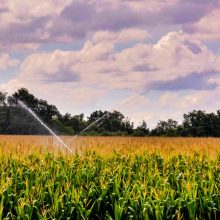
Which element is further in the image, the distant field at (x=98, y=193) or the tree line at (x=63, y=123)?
the tree line at (x=63, y=123)

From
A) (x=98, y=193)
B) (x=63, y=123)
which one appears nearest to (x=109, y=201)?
(x=98, y=193)

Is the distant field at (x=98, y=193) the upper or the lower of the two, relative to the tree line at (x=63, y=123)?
lower

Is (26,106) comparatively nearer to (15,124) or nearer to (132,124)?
(15,124)

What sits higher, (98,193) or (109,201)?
(98,193)

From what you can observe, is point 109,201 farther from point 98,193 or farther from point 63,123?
point 63,123

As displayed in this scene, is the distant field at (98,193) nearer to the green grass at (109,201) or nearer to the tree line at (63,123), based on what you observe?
the green grass at (109,201)

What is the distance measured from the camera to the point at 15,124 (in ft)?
222

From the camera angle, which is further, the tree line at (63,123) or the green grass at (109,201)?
the tree line at (63,123)

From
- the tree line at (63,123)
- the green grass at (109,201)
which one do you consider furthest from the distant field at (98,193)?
the tree line at (63,123)

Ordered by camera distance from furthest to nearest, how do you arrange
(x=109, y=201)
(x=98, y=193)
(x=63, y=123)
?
1. (x=63, y=123)
2. (x=98, y=193)
3. (x=109, y=201)

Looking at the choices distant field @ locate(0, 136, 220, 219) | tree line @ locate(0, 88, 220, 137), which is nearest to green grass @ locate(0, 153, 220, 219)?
distant field @ locate(0, 136, 220, 219)

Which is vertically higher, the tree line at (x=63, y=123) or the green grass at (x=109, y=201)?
the tree line at (x=63, y=123)

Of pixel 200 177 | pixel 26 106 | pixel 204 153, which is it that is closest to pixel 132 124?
pixel 26 106

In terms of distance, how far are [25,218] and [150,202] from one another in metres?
2.07
